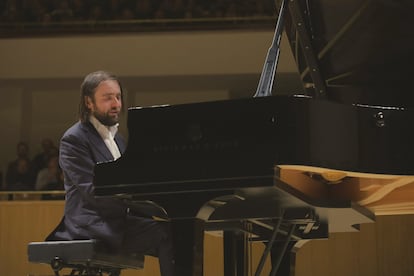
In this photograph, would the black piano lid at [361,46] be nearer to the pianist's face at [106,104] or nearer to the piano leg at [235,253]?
the piano leg at [235,253]

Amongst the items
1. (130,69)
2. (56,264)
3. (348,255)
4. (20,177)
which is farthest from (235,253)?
(130,69)

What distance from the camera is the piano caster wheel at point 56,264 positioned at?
335cm

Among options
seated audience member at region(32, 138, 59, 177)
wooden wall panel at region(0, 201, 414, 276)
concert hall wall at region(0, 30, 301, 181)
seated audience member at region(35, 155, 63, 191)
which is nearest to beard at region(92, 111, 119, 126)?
wooden wall panel at region(0, 201, 414, 276)

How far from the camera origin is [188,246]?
265 centimetres

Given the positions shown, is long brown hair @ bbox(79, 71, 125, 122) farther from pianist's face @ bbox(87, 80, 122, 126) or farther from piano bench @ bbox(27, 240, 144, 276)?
piano bench @ bbox(27, 240, 144, 276)

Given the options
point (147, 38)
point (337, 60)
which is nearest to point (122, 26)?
point (147, 38)

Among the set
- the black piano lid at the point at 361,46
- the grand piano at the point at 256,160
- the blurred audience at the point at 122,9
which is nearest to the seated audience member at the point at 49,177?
the blurred audience at the point at 122,9

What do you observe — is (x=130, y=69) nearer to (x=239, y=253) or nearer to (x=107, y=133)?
(x=107, y=133)

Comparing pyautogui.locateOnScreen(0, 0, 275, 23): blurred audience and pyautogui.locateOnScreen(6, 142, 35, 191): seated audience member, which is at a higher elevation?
pyautogui.locateOnScreen(0, 0, 275, 23): blurred audience

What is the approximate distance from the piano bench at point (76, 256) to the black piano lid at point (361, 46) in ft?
4.15

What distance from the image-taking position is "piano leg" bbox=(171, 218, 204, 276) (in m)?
2.62

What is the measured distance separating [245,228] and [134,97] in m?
7.38

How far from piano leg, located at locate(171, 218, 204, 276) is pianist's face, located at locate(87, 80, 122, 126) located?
1092 millimetres

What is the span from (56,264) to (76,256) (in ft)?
0.32
